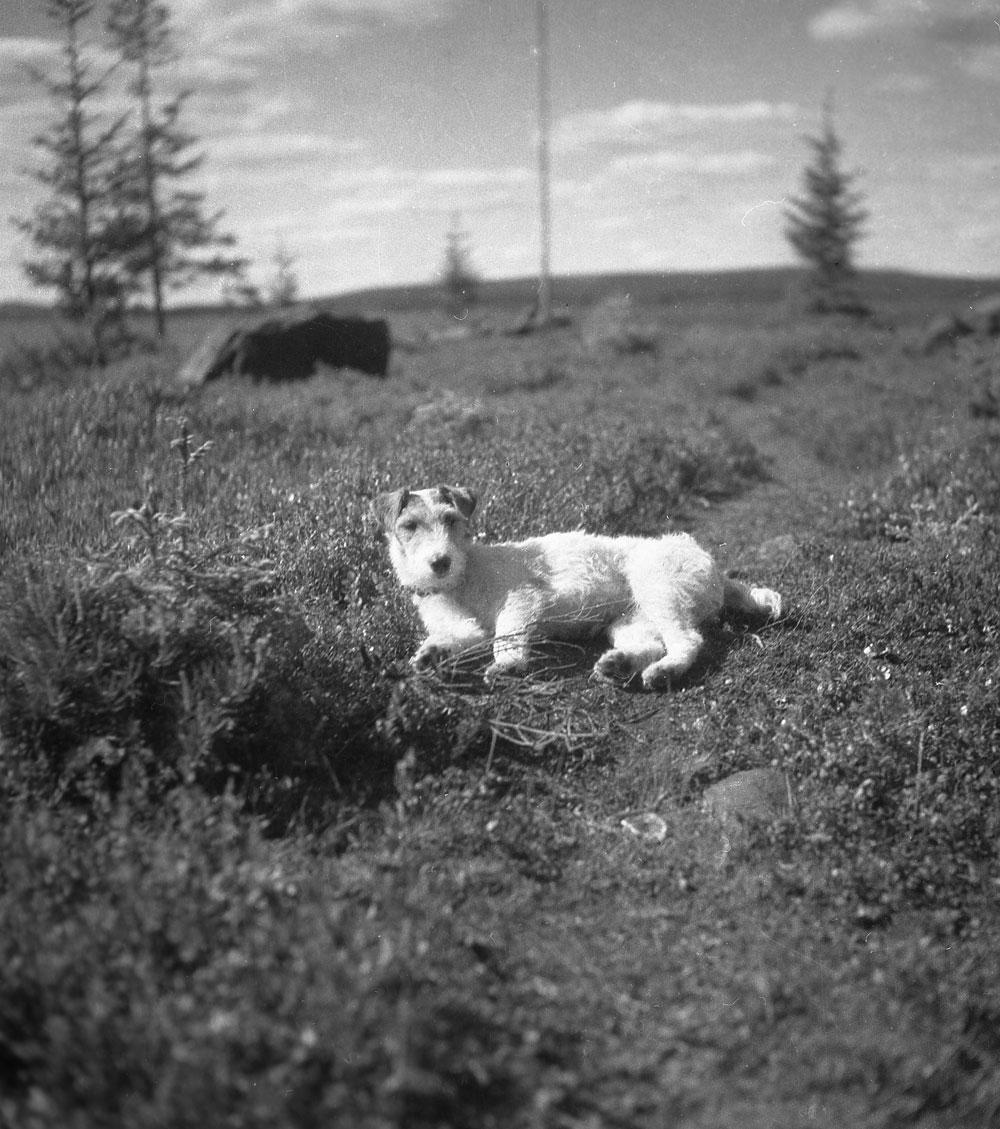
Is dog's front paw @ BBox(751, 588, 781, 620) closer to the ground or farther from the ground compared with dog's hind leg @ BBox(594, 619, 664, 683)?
farther from the ground

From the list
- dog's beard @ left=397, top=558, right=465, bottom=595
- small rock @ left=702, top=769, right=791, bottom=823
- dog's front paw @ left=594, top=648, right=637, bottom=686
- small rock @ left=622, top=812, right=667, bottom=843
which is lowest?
small rock @ left=622, top=812, right=667, bottom=843

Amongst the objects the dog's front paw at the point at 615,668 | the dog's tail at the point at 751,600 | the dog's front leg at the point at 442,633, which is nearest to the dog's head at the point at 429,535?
the dog's front leg at the point at 442,633

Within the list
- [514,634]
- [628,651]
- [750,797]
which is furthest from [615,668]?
[750,797]

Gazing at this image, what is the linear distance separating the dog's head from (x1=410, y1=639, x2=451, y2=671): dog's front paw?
0.43 meters

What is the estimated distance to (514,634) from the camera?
6176 millimetres

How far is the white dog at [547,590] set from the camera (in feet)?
20.3

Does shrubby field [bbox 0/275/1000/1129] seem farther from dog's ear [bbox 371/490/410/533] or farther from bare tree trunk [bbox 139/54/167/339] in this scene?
bare tree trunk [bbox 139/54/167/339]

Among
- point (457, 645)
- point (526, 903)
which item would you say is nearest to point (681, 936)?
point (526, 903)

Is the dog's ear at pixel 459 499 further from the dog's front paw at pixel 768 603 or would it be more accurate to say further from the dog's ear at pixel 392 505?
the dog's front paw at pixel 768 603

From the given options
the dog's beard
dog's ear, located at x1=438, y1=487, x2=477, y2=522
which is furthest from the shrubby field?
dog's ear, located at x1=438, y1=487, x2=477, y2=522

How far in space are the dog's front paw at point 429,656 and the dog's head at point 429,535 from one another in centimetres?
43

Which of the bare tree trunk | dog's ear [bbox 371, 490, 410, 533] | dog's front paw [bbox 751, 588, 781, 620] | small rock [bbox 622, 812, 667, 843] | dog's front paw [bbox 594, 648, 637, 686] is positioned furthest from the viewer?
the bare tree trunk

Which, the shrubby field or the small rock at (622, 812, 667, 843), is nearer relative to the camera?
the shrubby field

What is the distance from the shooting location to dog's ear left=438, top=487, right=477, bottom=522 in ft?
21.5
